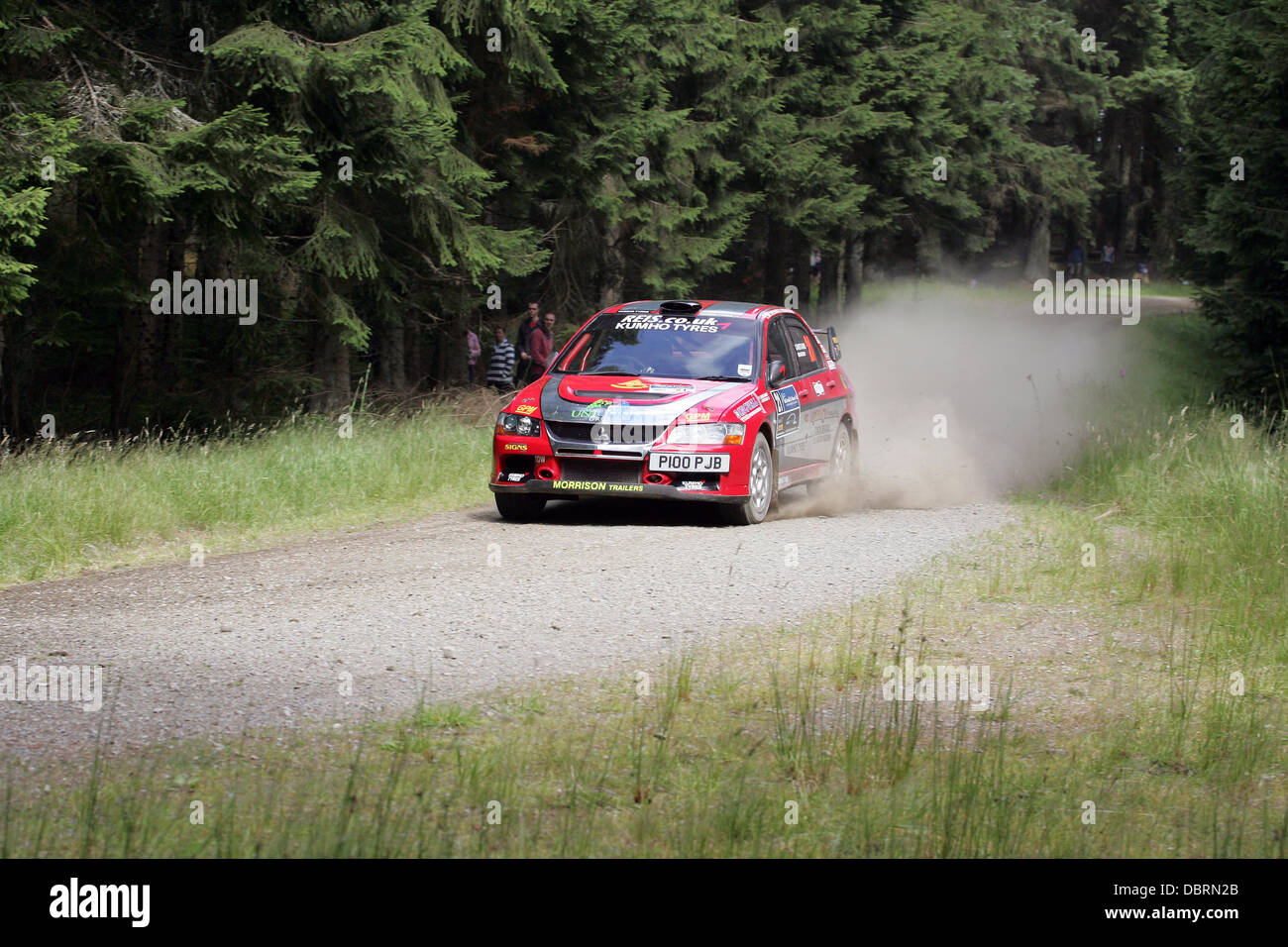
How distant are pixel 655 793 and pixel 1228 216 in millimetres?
21373

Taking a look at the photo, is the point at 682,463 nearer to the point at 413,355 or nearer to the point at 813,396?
the point at 813,396

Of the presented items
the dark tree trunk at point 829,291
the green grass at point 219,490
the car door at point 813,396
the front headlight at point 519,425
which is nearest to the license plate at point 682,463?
the front headlight at point 519,425

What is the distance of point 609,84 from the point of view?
2342cm

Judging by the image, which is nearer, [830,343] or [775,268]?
[830,343]

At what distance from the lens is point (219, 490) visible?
12.7 metres

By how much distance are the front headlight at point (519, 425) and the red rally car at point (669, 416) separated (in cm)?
1

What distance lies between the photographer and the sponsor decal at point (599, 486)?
12.0 m

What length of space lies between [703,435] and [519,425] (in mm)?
1665

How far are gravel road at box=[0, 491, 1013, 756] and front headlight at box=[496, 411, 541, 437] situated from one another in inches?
33.4

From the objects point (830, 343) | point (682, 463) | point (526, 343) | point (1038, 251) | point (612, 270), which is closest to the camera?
point (682, 463)

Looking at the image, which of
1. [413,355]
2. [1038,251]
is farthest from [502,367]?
[1038,251]

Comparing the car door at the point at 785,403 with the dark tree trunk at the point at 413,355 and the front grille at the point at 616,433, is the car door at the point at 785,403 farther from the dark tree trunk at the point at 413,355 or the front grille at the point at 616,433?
the dark tree trunk at the point at 413,355
